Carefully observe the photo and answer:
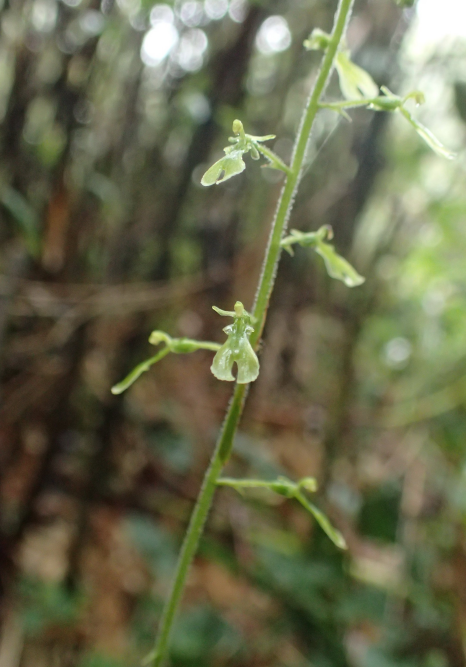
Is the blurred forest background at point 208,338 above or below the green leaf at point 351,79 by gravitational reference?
below

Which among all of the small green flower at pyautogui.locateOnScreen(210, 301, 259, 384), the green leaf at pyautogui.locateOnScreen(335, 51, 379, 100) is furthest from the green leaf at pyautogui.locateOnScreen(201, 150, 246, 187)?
the green leaf at pyautogui.locateOnScreen(335, 51, 379, 100)

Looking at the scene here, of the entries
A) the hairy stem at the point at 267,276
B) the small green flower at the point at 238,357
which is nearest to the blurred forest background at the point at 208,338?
the hairy stem at the point at 267,276

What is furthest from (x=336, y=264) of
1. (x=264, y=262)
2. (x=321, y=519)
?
(x=321, y=519)

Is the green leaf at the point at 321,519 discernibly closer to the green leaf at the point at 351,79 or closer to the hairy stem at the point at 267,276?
the hairy stem at the point at 267,276

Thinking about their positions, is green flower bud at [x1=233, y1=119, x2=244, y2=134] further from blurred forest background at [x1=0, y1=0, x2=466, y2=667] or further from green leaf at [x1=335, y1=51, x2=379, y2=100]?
blurred forest background at [x1=0, y1=0, x2=466, y2=667]

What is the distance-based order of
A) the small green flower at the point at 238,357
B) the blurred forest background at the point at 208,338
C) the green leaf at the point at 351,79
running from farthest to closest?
1. the blurred forest background at the point at 208,338
2. the green leaf at the point at 351,79
3. the small green flower at the point at 238,357

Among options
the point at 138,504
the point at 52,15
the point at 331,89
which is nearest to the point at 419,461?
the point at 138,504

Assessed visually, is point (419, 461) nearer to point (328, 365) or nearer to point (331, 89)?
point (328, 365)
